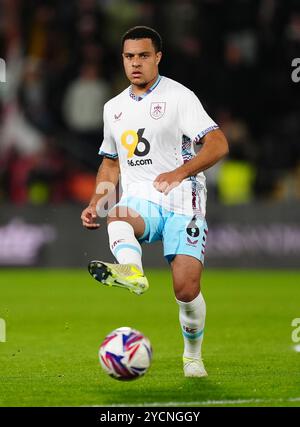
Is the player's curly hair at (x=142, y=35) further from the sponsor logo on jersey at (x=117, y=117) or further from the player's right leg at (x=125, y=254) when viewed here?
the player's right leg at (x=125, y=254)

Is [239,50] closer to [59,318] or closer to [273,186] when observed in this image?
[273,186]

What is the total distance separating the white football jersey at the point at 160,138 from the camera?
25.5ft

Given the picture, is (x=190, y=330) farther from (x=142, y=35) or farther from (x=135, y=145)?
(x=142, y=35)

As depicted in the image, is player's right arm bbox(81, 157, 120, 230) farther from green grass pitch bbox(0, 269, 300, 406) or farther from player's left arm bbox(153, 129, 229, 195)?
green grass pitch bbox(0, 269, 300, 406)

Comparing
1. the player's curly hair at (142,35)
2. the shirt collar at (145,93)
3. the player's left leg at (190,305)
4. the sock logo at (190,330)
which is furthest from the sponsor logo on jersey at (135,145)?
the sock logo at (190,330)

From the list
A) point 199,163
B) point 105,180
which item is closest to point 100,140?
point 105,180

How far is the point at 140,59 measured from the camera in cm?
774

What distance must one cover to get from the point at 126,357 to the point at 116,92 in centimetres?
1085

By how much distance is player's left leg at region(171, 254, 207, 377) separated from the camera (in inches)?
302

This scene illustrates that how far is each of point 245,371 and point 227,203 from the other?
8.79 m

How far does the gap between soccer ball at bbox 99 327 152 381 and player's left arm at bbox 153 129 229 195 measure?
1005 millimetres

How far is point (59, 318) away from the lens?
11.7 metres

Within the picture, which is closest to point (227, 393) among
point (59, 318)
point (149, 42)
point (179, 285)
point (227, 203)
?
point (179, 285)

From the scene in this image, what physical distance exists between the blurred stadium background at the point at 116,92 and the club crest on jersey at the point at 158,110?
8683mm
